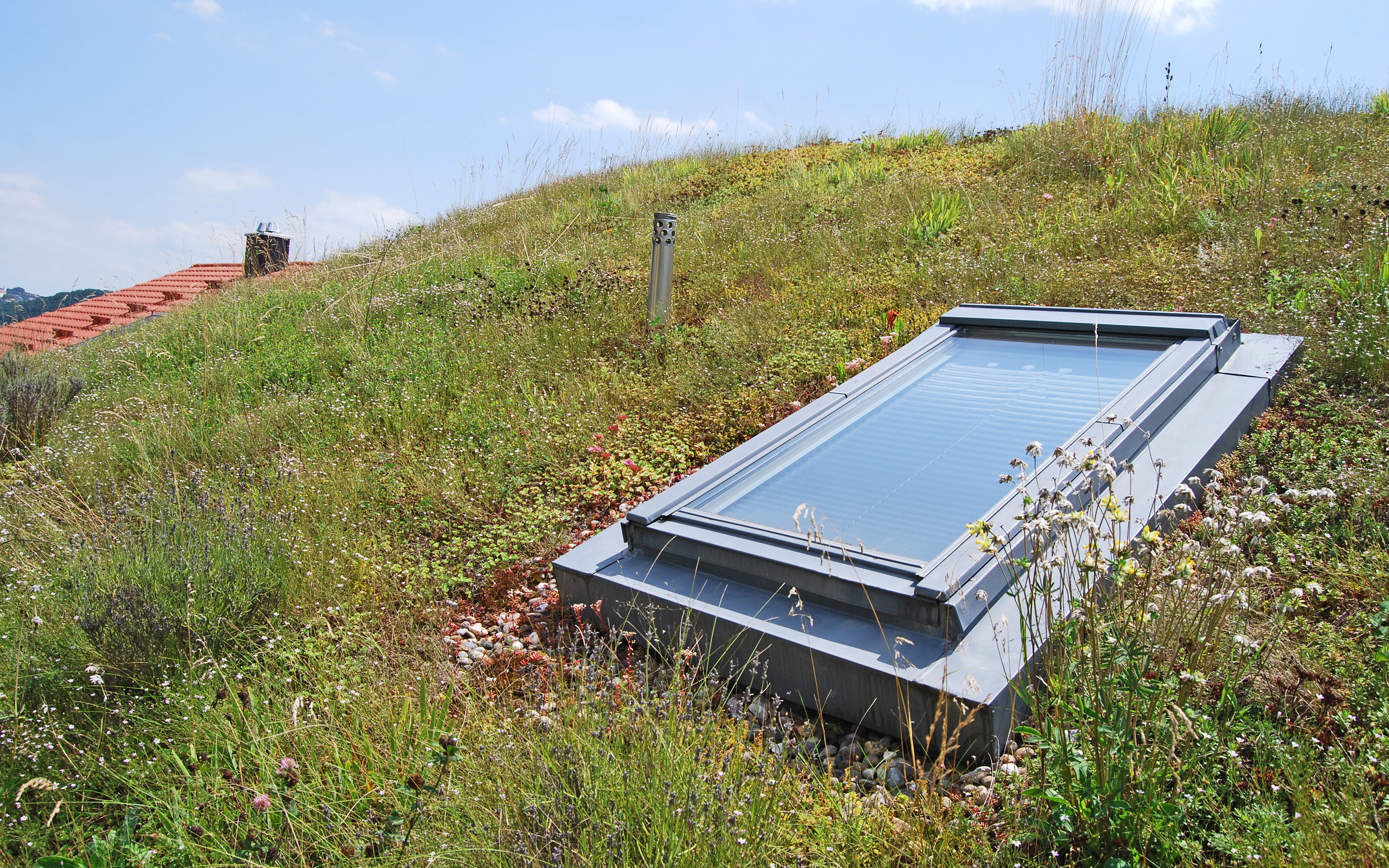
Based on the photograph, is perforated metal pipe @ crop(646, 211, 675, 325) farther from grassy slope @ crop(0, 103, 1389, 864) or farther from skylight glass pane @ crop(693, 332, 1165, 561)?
skylight glass pane @ crop(693, 332, 1165, 561)

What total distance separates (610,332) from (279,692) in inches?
148

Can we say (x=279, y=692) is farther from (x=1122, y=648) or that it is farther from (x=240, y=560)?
(x=1122, y=648)

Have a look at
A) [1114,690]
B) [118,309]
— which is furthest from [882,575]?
[118,309]

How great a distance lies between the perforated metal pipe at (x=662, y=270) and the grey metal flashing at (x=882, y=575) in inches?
93.0

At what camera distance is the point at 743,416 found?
460 centimetres

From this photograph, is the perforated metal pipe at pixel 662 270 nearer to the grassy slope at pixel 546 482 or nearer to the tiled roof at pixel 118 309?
the grassy slope at pixel 546 482

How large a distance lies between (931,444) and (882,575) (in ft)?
2.96

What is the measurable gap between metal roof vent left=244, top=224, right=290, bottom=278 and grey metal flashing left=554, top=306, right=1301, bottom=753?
32.2ft

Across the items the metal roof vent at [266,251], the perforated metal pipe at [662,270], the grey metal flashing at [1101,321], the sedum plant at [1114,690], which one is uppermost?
the metal roof vent at [266,251]

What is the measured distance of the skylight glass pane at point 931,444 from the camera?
110 inches

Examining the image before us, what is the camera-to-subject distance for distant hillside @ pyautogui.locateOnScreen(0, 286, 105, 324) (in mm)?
13258

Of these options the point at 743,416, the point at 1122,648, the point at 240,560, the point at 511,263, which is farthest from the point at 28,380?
the point at 1122,648

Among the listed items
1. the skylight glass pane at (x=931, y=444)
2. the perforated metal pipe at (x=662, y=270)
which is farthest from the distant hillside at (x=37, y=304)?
the skylight glass pane at (x=931, y=444)

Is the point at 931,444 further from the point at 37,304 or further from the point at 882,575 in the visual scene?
the point at 37,304
